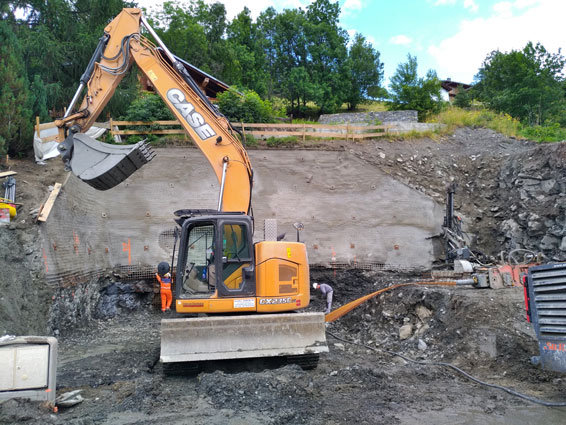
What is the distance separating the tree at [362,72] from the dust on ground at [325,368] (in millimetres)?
20304

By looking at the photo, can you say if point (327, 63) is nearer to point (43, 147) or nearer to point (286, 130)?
point (286, 130)

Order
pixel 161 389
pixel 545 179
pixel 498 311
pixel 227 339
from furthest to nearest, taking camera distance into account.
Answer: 1. pixel 545 179
2. pixel 498 311
3. pixel 227 339
4. pixel 161 389

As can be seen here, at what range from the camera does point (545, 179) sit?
45.0 ft

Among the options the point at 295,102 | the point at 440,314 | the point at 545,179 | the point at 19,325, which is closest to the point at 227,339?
the point at 19,325

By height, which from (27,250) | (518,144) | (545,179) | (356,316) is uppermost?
(518,144)

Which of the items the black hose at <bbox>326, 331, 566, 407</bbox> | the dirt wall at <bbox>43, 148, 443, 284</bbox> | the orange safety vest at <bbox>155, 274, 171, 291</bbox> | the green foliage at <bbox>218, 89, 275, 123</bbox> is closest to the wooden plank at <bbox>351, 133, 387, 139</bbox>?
the dirt wall at <bbox>43, 148, 443, 284</bbox>

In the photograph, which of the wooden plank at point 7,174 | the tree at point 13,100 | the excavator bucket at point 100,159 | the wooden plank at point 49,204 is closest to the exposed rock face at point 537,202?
the excavator bucket at point 100,159

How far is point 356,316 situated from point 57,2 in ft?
46.3

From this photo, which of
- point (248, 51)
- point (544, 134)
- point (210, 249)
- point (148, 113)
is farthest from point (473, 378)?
point (248, 51)

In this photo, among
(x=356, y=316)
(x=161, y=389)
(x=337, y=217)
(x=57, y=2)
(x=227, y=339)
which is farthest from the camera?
(x=57, y=2)

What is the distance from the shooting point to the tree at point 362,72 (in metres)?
31.3

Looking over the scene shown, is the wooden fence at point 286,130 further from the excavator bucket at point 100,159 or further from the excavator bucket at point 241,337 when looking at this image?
the excavator bucket at point 241,337

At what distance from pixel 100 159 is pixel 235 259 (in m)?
2.96

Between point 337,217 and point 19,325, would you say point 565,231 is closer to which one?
point 337,217
